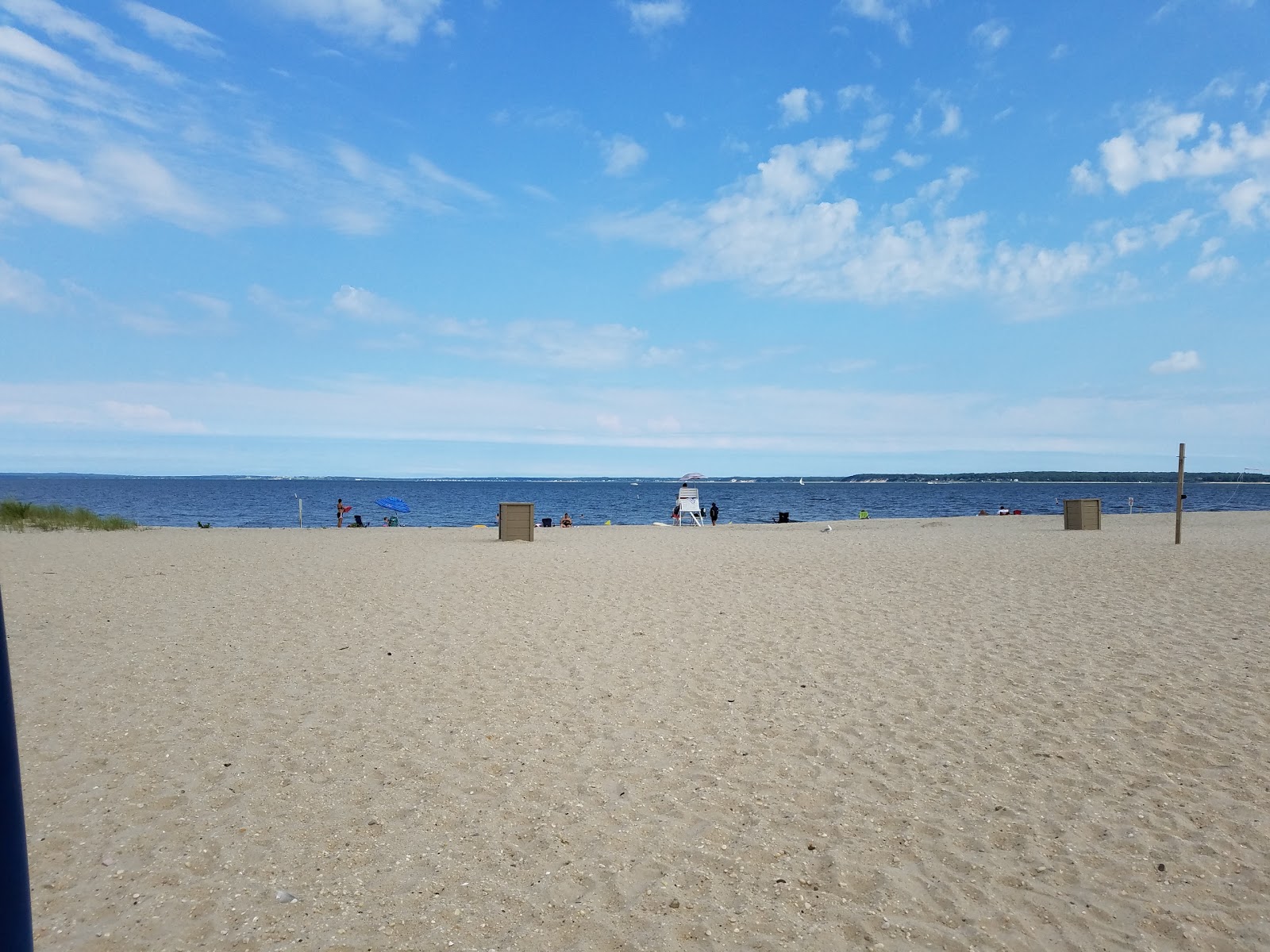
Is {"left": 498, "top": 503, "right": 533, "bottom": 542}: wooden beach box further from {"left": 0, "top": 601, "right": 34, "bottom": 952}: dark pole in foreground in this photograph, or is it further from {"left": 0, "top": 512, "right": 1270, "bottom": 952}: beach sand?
{"left": 0, "top": 601, "right": 34, "bottom": 952}: dark pole in foreground

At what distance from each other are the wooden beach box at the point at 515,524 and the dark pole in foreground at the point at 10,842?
18861 mm

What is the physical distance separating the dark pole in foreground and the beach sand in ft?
5.93

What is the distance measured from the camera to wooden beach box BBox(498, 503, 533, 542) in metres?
20.5

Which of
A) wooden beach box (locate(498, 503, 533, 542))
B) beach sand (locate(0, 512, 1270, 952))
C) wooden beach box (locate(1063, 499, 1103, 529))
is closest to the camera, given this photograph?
beach sand (locate(0, 512, 1270, 952))

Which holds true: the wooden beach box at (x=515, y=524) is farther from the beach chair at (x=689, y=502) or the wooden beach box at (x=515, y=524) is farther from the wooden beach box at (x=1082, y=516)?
the wooden beach box at (x=1082, y=516)

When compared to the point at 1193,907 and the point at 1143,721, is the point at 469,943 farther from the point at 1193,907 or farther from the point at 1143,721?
the point at 1143,721

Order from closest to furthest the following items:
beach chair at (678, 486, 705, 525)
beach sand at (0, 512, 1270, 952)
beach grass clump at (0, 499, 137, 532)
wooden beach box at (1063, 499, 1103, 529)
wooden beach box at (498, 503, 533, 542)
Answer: beach sand at (0, 512, 1270, 952), wooden beach box at (498, 503, 533, 542), beach grass clump at (0, 499, 137, 532), wooden beach box at (1063, 499, 1103, 529), beach chair at (678, 486, 705, 525)

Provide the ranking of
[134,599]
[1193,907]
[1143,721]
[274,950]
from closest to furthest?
[274,950]
[1193,907]
[1143,721]
[134,599]

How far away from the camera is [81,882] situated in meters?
3.59

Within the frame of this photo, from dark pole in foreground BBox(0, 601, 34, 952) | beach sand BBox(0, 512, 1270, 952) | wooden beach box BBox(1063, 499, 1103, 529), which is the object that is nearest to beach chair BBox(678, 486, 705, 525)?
wooden beach box BBox(1063, 499, 1103, 529)

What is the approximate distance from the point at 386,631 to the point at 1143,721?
23.1 feet

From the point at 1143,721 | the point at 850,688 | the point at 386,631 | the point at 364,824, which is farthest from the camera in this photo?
the point at 386,631

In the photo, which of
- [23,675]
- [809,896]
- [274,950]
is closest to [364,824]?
[274,950]

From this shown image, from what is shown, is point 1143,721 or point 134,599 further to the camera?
point 134,599
